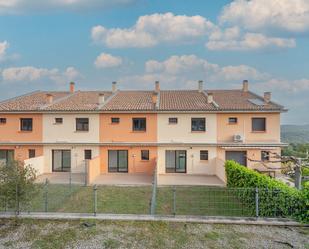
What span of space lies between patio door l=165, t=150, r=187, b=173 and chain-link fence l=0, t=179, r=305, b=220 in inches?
243

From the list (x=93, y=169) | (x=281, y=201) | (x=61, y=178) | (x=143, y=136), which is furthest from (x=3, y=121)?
(x=281, y=201)

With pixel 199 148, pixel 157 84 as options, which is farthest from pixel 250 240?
pixel 157 84

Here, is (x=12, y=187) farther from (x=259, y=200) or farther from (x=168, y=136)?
(x=168, y=136)

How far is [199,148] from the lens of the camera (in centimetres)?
2559

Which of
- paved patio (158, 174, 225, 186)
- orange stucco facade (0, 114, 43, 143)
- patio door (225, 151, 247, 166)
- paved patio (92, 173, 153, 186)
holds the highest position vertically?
orange stucco facade (0, 114, 43, 143)

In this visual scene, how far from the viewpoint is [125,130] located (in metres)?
26.0

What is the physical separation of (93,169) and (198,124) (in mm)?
11799

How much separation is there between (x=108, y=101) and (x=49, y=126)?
7.09m

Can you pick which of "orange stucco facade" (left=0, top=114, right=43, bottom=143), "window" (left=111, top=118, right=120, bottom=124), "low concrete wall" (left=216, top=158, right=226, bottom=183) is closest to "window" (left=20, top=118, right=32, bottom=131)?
"orange stucco facade" (left=0, top=114, right=43, bottom=143)

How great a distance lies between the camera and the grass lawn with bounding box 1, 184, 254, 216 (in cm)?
1349

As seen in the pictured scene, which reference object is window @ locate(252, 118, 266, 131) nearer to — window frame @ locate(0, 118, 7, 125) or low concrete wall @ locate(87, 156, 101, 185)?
low concrete wall @ locate(87, 156, 101, 185)

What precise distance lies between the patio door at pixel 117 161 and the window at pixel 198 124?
314 inches

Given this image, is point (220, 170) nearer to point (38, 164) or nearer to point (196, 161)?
point (196, 161)

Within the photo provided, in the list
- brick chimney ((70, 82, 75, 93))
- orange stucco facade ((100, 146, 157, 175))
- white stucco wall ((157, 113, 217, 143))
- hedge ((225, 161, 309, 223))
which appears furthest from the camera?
brick chimney ((70, 82, 75, 93))
